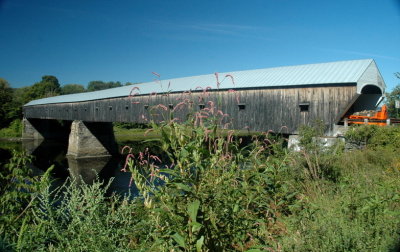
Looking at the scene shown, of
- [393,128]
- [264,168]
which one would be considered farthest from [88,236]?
[393,128]

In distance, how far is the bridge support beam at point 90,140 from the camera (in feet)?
85.9

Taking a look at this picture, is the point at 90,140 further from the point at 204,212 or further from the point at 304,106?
the point at 204,212

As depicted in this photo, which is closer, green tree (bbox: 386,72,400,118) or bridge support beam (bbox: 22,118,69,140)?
green tree (bbox: 386,72,400,118)

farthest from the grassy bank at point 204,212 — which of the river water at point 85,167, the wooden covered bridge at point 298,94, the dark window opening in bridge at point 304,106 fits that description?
the river water at point 85,167

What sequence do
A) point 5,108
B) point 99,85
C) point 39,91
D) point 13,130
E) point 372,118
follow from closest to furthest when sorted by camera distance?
point 372,118 < point 13,130 < point 5,108 < point 39,91 < point 99,85

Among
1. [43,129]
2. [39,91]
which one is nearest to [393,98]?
[43,129]

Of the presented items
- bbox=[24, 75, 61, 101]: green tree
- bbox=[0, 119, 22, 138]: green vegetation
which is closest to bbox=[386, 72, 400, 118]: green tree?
bbox=[0, 119, 22, 138]: green vegetation

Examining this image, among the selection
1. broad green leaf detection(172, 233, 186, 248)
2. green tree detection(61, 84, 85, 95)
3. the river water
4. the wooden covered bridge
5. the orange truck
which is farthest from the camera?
green tree detection(61, 84, 85, 95)

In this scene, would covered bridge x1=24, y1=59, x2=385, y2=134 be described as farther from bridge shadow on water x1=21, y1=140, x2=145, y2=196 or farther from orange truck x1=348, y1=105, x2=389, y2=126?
bridge shadow on water x1=21, y1=140, x2=145, y2=196

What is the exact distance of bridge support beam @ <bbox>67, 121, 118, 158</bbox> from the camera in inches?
1031

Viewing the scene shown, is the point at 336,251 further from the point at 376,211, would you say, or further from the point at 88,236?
the point at 88,236

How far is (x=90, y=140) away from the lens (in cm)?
2698

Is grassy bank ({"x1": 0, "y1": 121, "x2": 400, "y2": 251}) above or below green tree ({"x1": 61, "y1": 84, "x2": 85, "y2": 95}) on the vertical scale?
below

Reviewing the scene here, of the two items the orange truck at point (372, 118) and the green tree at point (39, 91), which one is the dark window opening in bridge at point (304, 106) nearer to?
the orange truck at point (372, 118)
